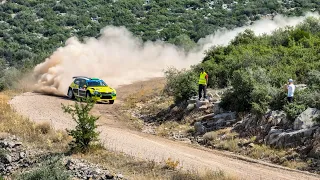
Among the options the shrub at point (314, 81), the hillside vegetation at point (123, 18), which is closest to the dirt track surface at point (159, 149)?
the shrub at point (314, 81)

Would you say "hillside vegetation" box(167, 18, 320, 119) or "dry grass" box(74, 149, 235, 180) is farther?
"hillside vegetation" box(167, 18, 320, 119)

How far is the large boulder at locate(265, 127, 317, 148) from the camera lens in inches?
762

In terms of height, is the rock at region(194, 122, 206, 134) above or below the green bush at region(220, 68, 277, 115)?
below

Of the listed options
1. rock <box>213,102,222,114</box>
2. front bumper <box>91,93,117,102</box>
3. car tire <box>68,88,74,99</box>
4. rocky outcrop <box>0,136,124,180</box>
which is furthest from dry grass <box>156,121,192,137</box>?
car tire <box>68,88,74,99</box>

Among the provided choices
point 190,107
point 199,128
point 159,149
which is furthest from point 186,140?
point 190,107

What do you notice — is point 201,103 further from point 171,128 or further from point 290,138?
point 290,138

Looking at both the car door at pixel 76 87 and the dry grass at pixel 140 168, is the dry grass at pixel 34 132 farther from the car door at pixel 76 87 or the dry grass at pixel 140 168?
the car door at pixel 76 87

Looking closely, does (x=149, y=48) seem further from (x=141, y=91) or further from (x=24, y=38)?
(x=141, y=91)

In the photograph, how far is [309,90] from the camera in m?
22.6

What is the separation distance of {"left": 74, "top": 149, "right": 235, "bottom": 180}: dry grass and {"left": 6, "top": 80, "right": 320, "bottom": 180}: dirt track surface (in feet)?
2.30

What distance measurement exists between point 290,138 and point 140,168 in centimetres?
621

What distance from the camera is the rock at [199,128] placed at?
23.6 meters

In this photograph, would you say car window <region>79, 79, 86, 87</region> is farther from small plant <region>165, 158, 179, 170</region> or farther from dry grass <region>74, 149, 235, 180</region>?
small plant <region>165, 158, 179, 170</region>

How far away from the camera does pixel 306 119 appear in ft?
66.5
